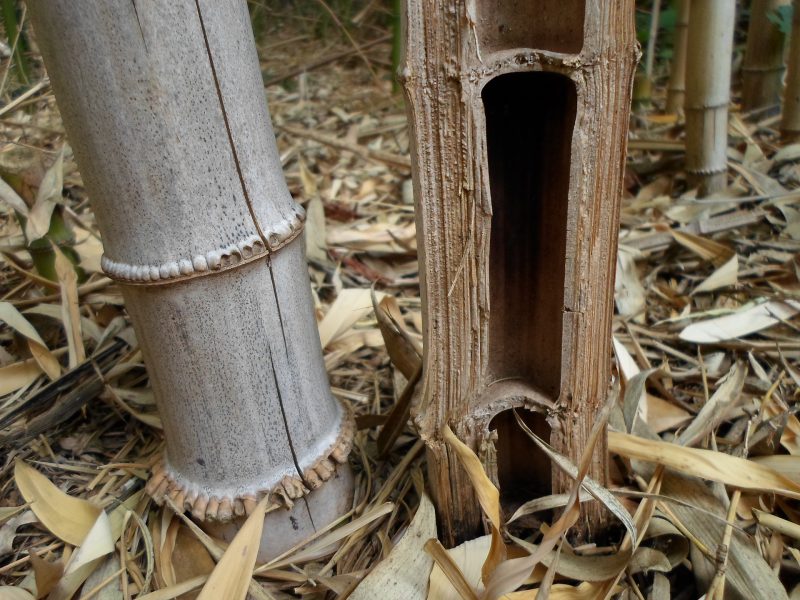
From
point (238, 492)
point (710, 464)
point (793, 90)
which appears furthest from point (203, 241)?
point (793, 90)

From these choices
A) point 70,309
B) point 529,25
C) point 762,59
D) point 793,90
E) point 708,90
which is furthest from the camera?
point 762,59

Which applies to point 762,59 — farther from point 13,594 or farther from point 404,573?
point 13,594

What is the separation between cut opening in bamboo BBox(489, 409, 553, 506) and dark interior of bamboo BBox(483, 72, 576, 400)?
2.7 inches

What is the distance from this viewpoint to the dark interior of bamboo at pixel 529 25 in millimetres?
656

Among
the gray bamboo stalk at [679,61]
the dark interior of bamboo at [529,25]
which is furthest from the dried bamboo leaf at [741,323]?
the gray bamboo stalk at [679,61]

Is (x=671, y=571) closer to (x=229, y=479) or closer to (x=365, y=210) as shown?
(x=229, y=479)

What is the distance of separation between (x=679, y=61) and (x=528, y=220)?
66.2 inches

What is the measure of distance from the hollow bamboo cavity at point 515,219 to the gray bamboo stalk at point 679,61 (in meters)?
1.35

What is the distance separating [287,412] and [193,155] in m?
0.33

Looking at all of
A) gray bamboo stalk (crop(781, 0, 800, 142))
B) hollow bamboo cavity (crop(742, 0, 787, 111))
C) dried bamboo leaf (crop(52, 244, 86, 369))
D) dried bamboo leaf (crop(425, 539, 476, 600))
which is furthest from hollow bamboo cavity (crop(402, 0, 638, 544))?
hollow bamboo cavity (crop(742, 0, 787, 111))

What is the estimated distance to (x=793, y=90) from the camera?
173 cm

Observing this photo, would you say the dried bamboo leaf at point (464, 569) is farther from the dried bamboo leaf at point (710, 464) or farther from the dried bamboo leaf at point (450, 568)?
the dried bamboo leaf at point (710, 464)

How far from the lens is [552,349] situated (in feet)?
2.61

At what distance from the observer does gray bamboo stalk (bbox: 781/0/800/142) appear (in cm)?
163
